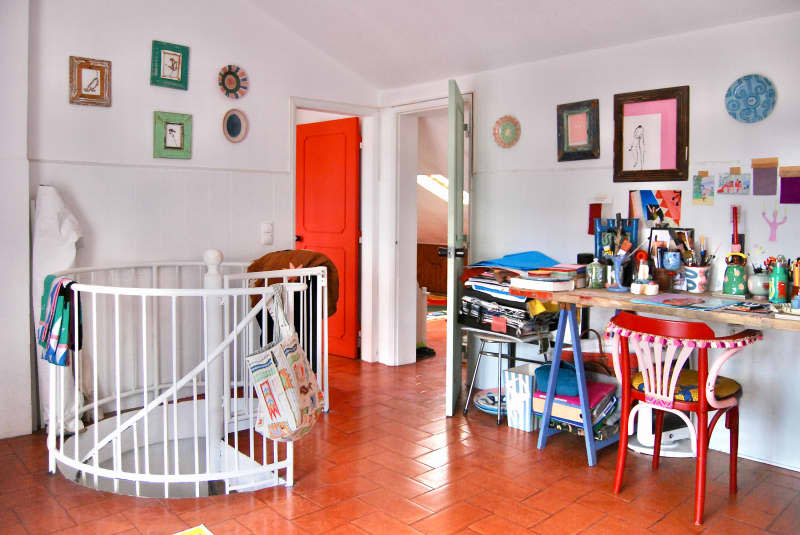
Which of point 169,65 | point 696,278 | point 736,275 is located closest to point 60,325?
point 169,65

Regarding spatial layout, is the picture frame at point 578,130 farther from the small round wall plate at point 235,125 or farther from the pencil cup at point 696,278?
the small round wall plate at point 235,125

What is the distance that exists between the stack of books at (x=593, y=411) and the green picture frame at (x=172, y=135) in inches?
107

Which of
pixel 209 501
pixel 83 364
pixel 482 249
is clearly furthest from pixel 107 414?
pixel 482 249

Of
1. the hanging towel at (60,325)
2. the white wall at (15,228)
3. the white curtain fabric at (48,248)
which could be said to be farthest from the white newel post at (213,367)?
the white wall at (15,228)

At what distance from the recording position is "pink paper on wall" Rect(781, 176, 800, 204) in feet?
10.5

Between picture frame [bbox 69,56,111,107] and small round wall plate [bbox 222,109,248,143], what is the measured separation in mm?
779

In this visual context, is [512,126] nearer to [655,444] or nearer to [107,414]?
[655,444]

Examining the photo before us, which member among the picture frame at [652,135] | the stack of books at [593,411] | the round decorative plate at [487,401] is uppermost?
the picture frame at [652,135]

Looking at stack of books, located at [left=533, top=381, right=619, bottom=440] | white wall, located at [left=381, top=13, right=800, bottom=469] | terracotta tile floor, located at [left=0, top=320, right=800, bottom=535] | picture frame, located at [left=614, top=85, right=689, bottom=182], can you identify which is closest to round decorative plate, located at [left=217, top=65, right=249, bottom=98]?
white wall, located at [left=381, top=13, right=800, bottom=469]

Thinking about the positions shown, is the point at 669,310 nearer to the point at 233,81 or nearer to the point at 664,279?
the point at 664,279

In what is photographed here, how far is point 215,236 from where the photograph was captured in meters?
4.59

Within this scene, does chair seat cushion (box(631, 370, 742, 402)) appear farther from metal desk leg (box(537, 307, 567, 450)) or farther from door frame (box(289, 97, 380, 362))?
door frame (box(289, 97, 380, 362))

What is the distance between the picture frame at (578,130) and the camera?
3934mm

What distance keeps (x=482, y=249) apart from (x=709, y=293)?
1.62m
